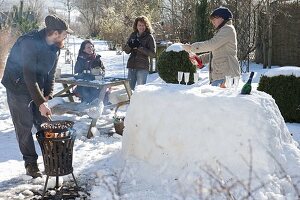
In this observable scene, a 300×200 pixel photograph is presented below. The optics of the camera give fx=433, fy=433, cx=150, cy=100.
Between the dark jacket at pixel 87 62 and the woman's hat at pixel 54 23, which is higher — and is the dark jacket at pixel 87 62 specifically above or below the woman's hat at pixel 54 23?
Result: below

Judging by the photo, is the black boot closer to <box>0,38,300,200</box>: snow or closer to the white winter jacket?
<box>0,38,300,200</box>: snow

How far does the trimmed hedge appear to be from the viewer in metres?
6.99

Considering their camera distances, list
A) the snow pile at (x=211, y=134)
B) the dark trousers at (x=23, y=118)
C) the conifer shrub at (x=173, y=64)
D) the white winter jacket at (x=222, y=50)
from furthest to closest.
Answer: the conifer shrub at (x=173, y=64), the white winter jacket at (x=222, y=50), the dark trousers at (x=23, y=118), the snow pile at (x=211, y=134)

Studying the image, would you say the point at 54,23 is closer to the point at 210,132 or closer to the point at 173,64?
the point at 210,132

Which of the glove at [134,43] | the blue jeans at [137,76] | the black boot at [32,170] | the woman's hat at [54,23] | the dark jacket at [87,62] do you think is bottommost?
Answer: the black boot at [32,170]

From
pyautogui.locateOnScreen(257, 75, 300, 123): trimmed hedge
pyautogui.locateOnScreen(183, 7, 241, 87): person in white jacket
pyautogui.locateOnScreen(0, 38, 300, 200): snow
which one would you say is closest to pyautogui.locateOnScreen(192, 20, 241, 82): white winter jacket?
pyautogui.locateOnScreen(183, 7, 241, 87): person in white jacket

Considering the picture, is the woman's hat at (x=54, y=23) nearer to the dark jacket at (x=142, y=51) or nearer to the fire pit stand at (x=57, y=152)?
the fire pit stand at (x=57, y=152)

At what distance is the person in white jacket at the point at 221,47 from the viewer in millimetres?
5371

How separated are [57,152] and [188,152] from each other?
1.34 m

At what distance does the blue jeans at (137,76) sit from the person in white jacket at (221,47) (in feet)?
6.70

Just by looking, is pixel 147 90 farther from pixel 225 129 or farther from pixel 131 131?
pixel 225 129

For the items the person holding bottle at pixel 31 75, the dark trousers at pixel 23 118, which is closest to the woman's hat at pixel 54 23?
the person holding bottle at pixel 31 75

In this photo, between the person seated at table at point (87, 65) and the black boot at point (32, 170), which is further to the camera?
the person seated at table at point (87, 65)

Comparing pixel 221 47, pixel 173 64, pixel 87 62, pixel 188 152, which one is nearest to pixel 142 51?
pixel 87 62
